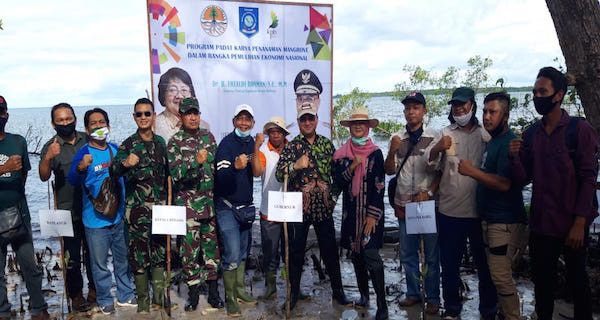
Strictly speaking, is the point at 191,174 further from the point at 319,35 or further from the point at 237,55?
the point at 319,35

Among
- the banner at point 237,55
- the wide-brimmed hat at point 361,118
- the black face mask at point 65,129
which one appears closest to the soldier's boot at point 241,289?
the wide-brimmed hat at point 361,118

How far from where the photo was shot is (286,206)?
15.1ft

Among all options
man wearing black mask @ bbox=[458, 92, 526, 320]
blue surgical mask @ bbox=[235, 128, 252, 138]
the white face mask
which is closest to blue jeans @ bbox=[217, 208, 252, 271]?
blue surgical mask @ bbox=[235, 128, 252, 138]

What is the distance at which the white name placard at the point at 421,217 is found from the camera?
4230 mm

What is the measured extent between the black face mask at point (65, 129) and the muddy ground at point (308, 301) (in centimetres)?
181

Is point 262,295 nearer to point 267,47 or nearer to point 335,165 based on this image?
point 335,165

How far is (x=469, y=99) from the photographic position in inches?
173

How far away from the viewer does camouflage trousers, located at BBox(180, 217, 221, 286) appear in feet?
15.6

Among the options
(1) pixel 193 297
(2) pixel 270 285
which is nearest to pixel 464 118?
(2) pixel 270 285

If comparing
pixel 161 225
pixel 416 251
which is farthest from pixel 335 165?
pixel 161 225

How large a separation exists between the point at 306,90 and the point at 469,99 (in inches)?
119

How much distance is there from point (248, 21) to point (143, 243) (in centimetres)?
A: 356

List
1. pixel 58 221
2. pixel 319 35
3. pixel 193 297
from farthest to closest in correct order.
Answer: pixel 319 35 < pixel 193 297 < pixel 58 221

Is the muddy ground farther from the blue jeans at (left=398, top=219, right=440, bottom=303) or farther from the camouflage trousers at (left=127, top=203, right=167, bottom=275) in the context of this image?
the camouflage trousers at (left=127, top=203, right=167, bottom=275)
